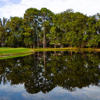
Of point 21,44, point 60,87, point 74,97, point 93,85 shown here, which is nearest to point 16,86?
point 60,87

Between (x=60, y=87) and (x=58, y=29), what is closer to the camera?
(x=60, y=87)

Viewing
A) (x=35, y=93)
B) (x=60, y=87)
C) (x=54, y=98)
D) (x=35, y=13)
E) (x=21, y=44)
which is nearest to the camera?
(x=54, y=98)

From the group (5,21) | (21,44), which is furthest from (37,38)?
(5,21)

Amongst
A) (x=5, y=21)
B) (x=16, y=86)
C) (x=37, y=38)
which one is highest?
(x=5, y=21)

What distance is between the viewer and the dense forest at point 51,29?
260 feet

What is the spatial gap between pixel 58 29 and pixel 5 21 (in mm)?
32556

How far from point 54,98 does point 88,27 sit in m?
75.3

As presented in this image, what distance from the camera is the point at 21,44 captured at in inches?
3573

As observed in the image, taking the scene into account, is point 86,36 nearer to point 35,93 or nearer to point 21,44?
point 21,44

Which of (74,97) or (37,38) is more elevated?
(37,38)

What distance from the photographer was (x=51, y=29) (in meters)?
82.0

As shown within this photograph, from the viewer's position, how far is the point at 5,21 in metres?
93.7

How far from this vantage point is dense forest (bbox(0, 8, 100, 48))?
260 feet

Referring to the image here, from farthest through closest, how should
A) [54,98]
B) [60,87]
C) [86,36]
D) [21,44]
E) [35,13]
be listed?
[21,44] < [35,13] < [86,36] < [60,87] < [54,98]
